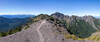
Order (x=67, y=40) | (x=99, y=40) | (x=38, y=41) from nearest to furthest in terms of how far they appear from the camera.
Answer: (x=99, y=40), (x=67, y=40), (x=38, y=41)

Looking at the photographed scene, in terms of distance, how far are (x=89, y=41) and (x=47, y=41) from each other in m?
12.7

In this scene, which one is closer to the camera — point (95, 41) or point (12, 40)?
point (95, 41)

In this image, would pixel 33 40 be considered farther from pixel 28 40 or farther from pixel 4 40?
pixel 4 40

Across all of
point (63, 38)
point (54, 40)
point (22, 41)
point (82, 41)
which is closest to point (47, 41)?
point (54, 40)

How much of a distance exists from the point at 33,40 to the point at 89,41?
1818 cm

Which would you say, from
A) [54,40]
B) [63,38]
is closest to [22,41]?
[54,40]

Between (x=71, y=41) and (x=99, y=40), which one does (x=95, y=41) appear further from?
(x=71, y=41)

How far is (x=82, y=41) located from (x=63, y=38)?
6.24 m

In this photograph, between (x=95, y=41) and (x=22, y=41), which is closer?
(x=95, y=41)

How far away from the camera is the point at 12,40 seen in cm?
4041

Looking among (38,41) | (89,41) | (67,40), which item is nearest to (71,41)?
(67,40)

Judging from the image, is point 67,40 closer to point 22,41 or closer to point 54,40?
point 54,40

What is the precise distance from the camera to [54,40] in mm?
40406

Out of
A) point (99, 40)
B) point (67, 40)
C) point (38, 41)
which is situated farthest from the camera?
point (38, 41)
